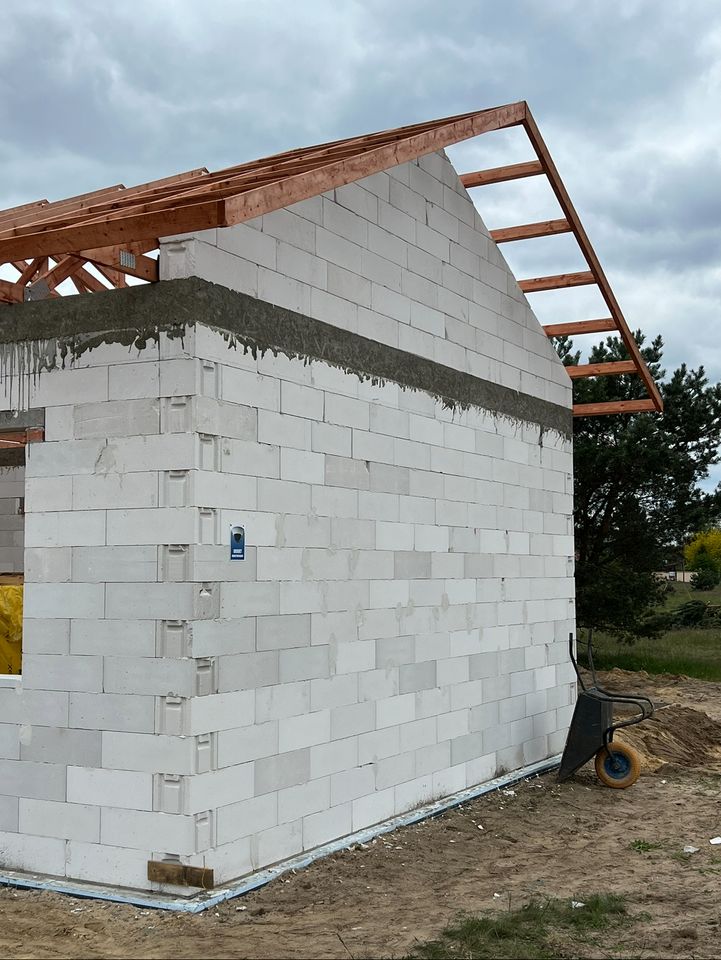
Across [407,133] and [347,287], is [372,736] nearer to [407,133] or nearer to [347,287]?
[347,287]

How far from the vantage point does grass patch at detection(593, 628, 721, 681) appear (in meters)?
21.0

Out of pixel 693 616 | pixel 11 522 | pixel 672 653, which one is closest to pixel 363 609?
pixel 11 522

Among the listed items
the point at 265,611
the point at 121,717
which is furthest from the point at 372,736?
the point at 121,717

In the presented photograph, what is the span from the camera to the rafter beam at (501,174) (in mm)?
10273

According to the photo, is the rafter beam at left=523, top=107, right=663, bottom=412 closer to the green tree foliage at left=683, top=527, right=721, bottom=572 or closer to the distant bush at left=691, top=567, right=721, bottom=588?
the distant bush at left=691, top=567, right=721, bottom=588

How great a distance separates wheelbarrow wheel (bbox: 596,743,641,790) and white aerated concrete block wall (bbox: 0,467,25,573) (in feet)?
19.2

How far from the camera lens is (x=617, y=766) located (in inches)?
389

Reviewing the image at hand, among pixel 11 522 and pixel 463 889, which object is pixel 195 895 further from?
pixel 11 522

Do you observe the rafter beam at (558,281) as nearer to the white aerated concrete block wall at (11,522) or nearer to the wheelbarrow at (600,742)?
the wheelbarrow at (600,742)

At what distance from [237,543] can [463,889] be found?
8.58 feet

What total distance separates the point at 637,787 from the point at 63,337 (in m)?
6.76

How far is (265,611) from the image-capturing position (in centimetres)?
688

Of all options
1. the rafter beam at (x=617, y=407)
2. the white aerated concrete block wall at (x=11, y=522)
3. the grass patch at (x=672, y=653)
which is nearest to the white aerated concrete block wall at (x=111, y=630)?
the white aerated concrete block wall at (x=11, y=522)

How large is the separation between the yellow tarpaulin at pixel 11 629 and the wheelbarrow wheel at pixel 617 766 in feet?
17.8
